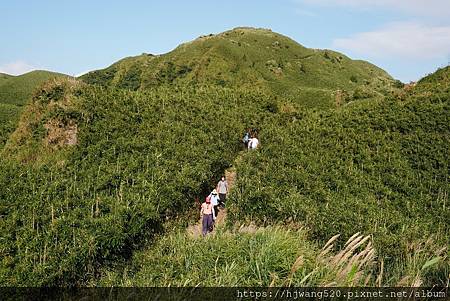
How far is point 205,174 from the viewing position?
18.0m

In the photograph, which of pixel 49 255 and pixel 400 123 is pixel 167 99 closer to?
pixel 400 123

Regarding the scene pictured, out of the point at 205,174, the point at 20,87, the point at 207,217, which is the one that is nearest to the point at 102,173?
the point at 205,174

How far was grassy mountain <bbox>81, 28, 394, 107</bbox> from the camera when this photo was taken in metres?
68.1

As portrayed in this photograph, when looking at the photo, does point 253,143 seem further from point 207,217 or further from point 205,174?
point 207,217

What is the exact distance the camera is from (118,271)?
10.7 metres

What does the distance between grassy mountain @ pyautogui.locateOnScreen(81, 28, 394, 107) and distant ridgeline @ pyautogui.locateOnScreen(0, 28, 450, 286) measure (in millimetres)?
29564

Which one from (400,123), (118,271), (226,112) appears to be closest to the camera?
(118,271)

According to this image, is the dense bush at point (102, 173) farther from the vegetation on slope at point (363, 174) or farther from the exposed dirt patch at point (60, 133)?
the vegetation on slope at point (363, 174)

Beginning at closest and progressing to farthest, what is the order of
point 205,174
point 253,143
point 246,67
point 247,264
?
1. point 247,264
2. point 205,174
3. point 253,143
4. point 246,67

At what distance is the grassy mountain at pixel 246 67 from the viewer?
6806cm

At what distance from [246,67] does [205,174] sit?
56.4 meters

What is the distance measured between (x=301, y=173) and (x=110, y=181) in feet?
29.1

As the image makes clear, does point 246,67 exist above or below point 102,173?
above

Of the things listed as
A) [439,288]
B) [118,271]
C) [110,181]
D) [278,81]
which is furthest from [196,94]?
[278,81]
